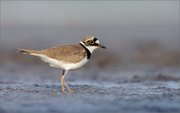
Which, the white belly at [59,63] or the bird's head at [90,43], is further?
the bird's head at [90,43]

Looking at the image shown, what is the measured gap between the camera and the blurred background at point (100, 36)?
17884 mm

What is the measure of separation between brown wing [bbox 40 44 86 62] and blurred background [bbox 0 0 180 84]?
253 centimetres

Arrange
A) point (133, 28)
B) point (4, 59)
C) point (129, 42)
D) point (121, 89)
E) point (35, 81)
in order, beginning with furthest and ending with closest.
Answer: point (133, 28) < point (129, 42) < point (4, 59) < point (35, 81) < point (121, 89)

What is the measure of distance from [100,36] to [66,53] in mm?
19533

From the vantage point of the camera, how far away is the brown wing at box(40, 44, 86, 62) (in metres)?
13.4

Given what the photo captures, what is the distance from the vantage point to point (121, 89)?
45.0ft

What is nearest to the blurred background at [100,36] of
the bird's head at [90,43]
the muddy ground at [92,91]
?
the muddy ground at [92,91]

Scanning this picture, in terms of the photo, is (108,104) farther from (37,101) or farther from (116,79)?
(116,79)

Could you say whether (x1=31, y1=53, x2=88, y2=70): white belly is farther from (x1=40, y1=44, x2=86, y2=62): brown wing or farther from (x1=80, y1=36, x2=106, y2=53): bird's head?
(x1=80, y1=36, x2=106, y2=53): bird's head

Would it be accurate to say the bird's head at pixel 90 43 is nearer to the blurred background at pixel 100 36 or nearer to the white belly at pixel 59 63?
the white belly at pixel 59 63

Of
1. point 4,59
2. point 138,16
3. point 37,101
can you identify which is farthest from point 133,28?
point 37,101

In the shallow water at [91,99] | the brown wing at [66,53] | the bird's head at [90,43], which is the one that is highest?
the bird's head at [90,43]

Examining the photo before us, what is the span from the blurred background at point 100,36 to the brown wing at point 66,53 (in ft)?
8.30

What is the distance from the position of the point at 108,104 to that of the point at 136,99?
2.53 feet
